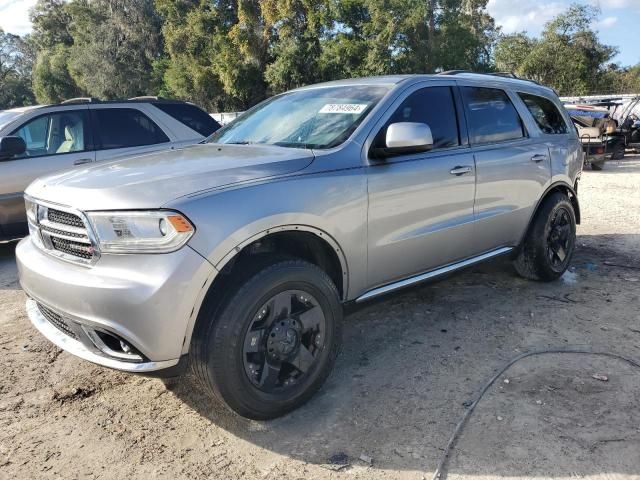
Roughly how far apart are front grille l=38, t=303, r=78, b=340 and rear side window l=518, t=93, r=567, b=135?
13.3ft

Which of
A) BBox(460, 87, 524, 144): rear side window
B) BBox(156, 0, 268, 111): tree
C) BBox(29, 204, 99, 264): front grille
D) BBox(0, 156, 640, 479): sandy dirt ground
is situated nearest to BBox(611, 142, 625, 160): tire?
BBox(460, 87, 524, 144): rear side window

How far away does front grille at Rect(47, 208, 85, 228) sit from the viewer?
2660 mm

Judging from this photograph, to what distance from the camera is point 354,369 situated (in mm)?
3467

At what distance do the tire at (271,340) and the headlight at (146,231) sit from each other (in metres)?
0.39

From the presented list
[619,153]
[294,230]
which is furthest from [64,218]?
[619,153]

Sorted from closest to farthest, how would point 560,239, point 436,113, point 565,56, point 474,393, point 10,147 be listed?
1. point 474,393
2. point 436,113
3. point 560,239
4. point 10,147
5. point 565,56

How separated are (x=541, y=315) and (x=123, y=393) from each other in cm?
315

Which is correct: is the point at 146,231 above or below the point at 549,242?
above

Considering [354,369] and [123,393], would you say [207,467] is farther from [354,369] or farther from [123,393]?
[354,369]

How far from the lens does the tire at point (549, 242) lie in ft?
15.5

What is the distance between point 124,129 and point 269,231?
187 inches

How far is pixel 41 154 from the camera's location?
6.34m

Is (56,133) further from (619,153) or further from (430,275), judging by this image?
(619,153)

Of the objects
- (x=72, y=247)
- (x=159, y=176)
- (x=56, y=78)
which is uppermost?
(x=56, y=78)
